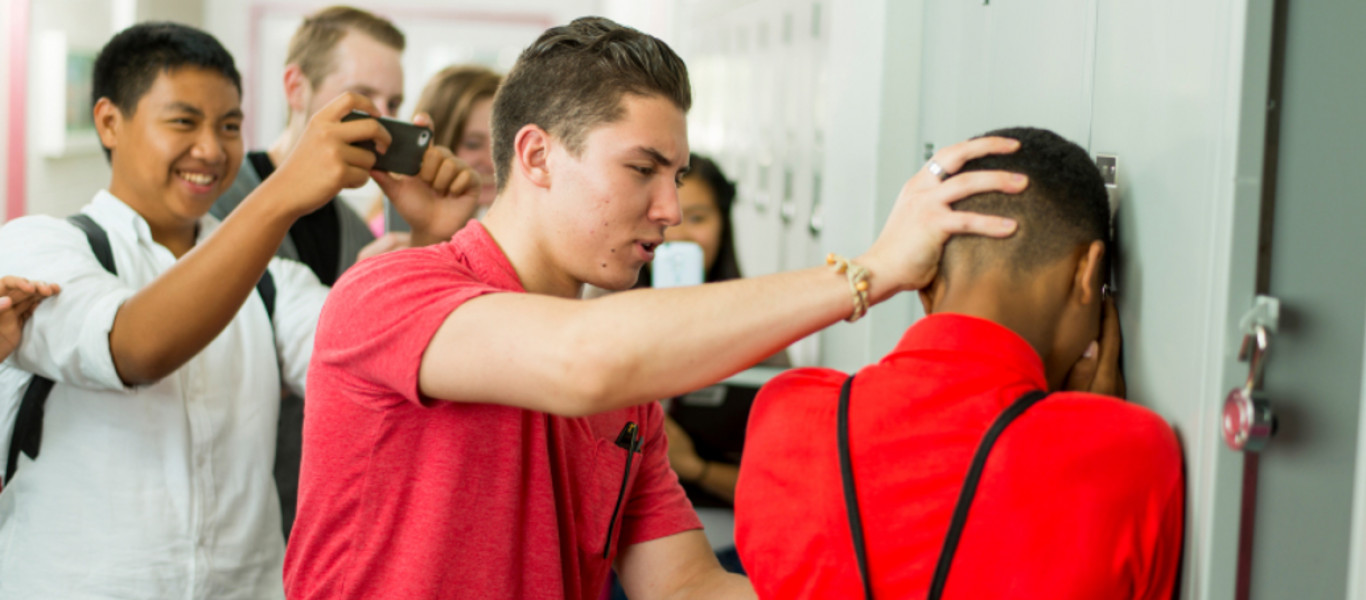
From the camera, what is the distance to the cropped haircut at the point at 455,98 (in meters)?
2.67

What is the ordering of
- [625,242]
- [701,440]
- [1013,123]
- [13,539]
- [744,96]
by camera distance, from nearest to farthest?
[625,242], [1013,123], [13,539], [701,440], [744,96]

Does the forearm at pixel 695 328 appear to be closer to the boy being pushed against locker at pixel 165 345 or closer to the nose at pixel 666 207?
the nose at pixel 666 207

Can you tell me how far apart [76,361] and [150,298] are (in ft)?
0.58

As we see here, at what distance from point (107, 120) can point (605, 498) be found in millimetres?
1197

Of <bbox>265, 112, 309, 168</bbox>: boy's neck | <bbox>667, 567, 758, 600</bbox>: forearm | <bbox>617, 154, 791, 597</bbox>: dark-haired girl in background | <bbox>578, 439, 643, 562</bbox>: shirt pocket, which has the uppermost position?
<bbox>265, 112, 309, 168</bbox>: boy's neck

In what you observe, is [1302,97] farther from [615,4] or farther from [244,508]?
[615,4]

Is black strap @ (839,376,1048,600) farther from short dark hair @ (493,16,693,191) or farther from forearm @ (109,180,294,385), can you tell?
forearm @ (109,180,294,385)

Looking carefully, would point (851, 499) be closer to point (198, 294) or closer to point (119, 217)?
point (198, 294)

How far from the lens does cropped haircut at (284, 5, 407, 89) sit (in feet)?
7.71

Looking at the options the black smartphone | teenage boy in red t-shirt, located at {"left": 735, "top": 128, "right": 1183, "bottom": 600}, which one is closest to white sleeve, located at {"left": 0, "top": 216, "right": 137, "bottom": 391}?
the black smartphone

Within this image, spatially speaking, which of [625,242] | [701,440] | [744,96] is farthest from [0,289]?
[744,96]

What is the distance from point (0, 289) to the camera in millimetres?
1396

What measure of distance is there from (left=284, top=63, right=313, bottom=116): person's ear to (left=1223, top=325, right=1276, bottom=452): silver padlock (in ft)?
6.93

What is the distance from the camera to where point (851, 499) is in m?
0.90
